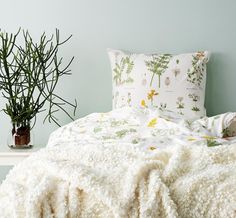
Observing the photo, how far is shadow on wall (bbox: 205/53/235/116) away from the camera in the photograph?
3.46 m

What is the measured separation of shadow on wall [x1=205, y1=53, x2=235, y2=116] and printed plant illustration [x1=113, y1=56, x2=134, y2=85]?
517 millimetres

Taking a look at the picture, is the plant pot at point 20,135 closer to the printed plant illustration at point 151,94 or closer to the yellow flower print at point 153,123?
the printed plant illustration at point 151,94

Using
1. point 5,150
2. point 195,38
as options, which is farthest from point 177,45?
point 5,150

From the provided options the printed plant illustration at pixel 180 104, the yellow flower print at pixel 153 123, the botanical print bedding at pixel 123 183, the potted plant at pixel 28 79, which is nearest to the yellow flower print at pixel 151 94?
the printed plant illustration at pixel 180 104

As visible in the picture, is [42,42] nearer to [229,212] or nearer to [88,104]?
[88,104]

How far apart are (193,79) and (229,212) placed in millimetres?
1818

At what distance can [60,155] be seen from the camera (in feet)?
5.97

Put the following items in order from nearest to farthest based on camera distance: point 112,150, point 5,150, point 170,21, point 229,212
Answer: point 229,212 < point 112,150 < point 5,150 < point 170,21

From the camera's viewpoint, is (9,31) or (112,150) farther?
(9,31)

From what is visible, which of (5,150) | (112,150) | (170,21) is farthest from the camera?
(170,21)

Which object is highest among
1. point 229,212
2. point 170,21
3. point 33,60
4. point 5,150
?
point 170,21

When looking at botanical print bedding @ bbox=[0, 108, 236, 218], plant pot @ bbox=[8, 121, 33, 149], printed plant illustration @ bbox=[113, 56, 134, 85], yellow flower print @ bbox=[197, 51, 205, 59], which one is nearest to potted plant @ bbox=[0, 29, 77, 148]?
plant pot @ bbox=[8, 121, 33, 149]

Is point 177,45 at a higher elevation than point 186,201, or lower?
higher

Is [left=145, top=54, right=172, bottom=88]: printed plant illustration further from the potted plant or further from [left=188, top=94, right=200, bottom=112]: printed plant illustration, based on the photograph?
the potted plant
